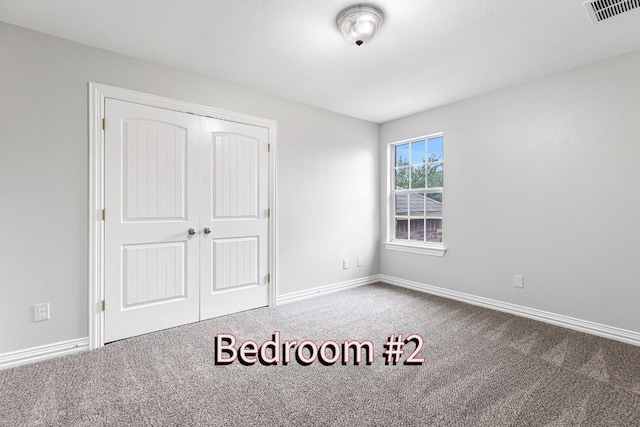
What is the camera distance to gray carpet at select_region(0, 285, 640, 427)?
163cm

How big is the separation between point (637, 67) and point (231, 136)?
11.4 feet

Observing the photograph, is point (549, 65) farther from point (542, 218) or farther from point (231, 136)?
point (231, 136)

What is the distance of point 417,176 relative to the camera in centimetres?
420

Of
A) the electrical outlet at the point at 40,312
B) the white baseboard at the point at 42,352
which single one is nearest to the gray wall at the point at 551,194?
the white baseboard at the point at 42,352

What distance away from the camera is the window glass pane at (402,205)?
437 cm

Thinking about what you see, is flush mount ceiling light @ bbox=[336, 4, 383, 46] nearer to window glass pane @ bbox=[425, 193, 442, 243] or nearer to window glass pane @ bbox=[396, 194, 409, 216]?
window glass pane @ bbox=[425, 193, 442, 243]

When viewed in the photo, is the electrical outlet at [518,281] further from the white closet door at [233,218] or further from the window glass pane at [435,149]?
the white closet door at [233,218]

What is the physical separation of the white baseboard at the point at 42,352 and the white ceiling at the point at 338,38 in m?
2.26

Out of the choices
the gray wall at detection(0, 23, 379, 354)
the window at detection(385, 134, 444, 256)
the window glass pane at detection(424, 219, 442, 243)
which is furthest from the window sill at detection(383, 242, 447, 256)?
the gray wall at detection(0, 23, 379, 354)

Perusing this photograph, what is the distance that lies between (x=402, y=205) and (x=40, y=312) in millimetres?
3931

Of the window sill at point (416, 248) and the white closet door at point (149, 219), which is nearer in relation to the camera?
the white closet door at point (149, 219)


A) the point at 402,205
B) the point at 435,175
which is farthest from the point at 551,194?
the point at 402,205

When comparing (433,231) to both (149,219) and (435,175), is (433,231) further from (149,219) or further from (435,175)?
(149,219)

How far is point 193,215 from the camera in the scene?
2936 millimetres
